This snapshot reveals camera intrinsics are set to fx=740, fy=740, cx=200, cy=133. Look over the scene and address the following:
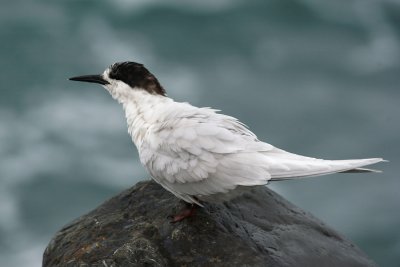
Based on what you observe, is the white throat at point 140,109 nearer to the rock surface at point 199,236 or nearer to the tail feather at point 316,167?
the rock surface at point 199,236

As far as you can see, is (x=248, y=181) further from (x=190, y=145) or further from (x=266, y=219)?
(x=266, y=219)

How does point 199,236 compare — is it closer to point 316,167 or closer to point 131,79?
point 316,167

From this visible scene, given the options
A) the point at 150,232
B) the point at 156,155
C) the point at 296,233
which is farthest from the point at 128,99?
the point at 296,233

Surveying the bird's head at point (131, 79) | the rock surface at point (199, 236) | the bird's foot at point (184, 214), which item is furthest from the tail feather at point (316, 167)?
the bird's head at point (131, 79)

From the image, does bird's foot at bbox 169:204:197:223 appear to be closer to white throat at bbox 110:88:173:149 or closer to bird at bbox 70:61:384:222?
bird at bbox 70:61:384:222

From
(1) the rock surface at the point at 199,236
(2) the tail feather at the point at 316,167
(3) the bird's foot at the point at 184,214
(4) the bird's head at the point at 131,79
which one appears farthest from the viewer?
(4) the bird's head at the point at 131,79

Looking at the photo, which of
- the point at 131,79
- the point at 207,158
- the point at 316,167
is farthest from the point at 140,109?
the point at 316,167
